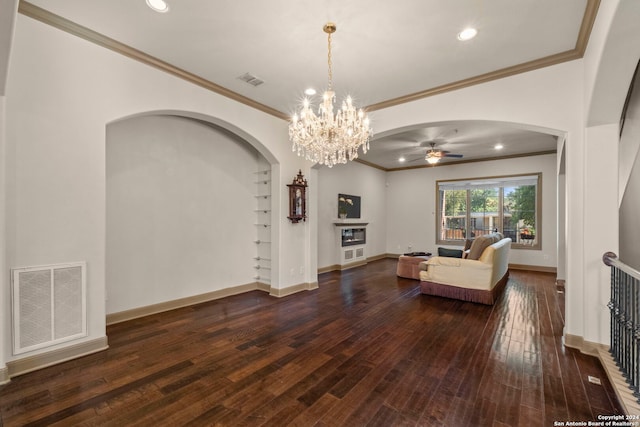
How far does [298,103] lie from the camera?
450 centimetres

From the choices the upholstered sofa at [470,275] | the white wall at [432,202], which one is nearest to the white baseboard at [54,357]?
the upholstered sofa at [470,275]

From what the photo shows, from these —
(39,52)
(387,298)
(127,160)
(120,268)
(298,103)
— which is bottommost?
(387,298)

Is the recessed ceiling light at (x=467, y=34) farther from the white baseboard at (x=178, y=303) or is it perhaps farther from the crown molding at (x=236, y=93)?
the white baseboard at (x=178, y=303)

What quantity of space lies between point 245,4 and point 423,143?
522 centimetres

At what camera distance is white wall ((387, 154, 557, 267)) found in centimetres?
727

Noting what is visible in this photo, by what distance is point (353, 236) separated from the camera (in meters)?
8.10

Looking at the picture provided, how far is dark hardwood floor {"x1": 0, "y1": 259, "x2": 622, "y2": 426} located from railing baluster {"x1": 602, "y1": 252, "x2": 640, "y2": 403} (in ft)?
0.74

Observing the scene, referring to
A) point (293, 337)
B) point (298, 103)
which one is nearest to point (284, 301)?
point (293, 337)

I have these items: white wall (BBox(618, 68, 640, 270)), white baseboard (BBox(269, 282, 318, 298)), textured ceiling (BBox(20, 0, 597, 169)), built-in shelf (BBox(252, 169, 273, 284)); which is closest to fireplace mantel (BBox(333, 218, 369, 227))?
white baseboard (BBox(269, 282, 318, 298))

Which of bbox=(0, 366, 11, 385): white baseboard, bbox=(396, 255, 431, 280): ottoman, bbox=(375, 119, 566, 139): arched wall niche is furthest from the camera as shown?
bbox=(396, 255, 431, 280): ottoman

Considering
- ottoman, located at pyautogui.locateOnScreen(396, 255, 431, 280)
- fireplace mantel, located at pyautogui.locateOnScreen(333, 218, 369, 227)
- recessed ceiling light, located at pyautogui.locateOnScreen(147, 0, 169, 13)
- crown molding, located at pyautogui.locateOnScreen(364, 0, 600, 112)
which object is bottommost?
ottoman, located at pyautogui.locateOnScreen(396, 255, 431, 280)

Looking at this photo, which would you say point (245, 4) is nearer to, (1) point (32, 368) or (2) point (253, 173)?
(2) point (253, 173)

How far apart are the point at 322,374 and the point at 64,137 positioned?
3400mm

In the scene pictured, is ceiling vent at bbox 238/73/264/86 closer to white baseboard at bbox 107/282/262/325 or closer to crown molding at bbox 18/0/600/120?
crown molding at bbox 18/0/600/120
